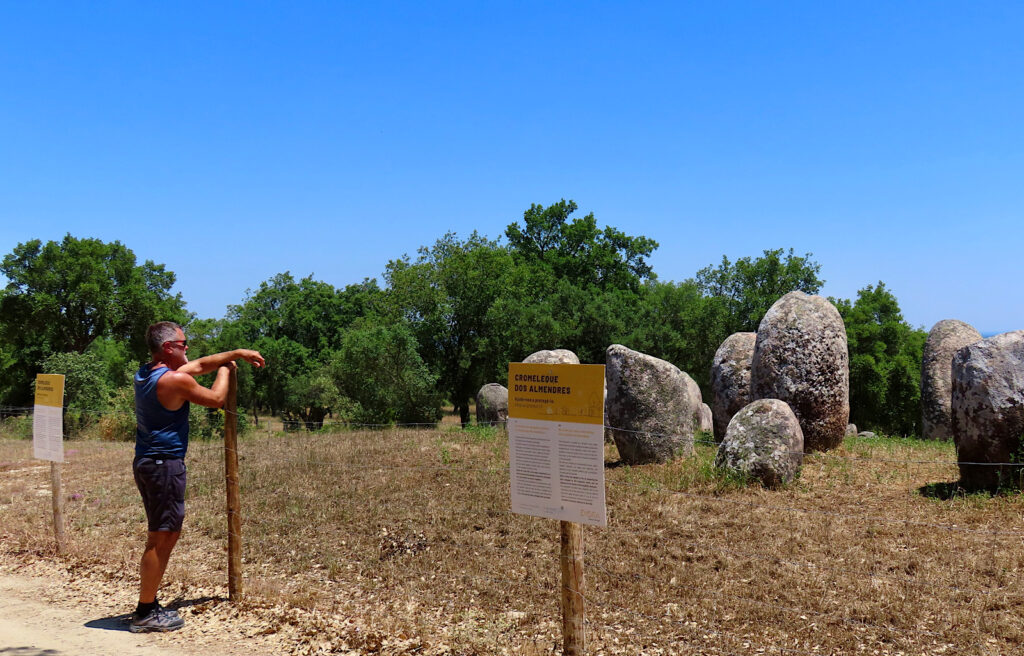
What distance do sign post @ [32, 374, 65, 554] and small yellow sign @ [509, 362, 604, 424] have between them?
624 centimetres

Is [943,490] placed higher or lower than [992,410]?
lower

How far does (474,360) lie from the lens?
35.5 metres

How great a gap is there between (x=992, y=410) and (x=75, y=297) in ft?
105

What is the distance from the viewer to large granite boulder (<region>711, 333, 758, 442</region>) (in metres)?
15.6

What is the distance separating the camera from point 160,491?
598 cm

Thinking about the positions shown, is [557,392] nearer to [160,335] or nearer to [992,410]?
[160,335]

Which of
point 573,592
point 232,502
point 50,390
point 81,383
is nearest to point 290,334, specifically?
point 81,383

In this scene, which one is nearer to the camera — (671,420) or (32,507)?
(32,507)

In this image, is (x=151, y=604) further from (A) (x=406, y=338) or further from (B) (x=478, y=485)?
(A) (x=406, y=338)

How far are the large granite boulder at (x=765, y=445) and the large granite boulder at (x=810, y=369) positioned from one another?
265 cm

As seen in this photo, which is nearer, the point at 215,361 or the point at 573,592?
the point at 573,592

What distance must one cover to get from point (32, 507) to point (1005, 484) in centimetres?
1324

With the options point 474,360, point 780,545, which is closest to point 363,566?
point 780,545

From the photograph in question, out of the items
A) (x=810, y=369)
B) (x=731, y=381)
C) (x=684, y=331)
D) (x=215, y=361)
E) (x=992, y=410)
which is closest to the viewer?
(x=215, y=361)
